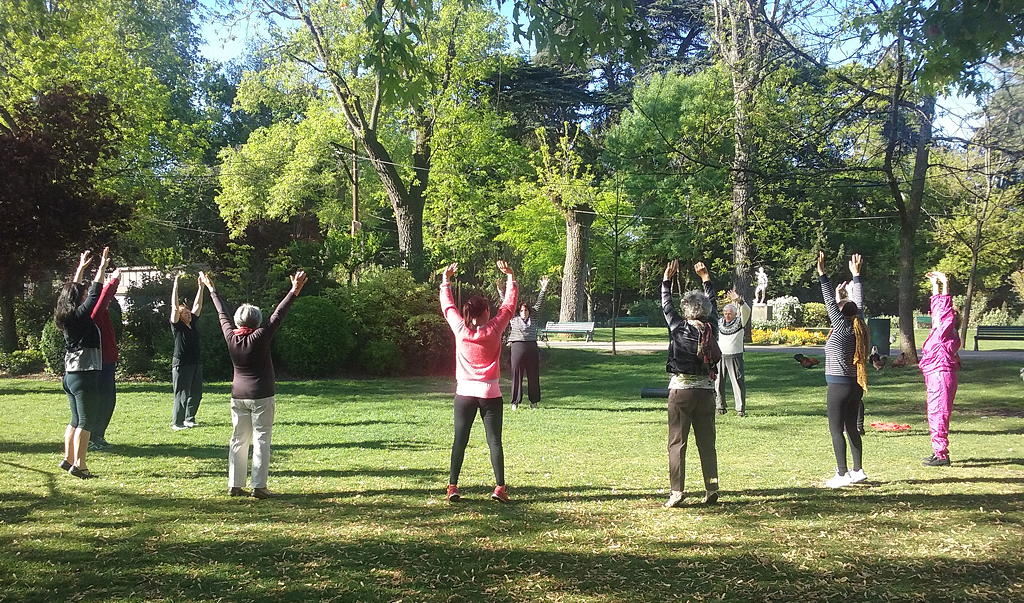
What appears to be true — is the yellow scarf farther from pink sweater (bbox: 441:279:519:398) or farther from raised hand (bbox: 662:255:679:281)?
pink sweater (bbox: 441:279:519:398)

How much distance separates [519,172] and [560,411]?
84.1ft

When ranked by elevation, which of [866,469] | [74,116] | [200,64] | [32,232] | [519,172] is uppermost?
[200,64]

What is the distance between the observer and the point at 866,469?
340 inches

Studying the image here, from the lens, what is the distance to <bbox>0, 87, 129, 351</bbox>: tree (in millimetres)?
15555

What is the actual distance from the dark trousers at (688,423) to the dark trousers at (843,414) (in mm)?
1404

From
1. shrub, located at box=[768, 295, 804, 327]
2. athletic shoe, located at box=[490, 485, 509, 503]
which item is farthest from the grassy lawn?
shrub, located at box=[768, 295, 804, 327]

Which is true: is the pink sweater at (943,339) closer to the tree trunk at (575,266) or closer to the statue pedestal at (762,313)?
the tree trunk at (575,266)

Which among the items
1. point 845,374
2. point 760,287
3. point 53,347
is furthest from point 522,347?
point 760,287

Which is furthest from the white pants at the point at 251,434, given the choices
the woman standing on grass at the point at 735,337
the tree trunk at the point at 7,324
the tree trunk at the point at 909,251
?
the tree trunk at the point at 909,251

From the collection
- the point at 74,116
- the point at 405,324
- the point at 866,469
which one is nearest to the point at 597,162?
the point at 405,324

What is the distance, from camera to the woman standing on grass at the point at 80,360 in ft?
25.7

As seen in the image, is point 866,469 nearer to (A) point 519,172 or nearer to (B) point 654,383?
(B) point 654,383

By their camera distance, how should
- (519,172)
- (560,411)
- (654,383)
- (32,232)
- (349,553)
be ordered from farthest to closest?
(519,172)
(654,383)
(32,232)
(560,411)
(349,553)

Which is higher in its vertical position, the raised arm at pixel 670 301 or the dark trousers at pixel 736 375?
the raised arm at pixel 670 301
